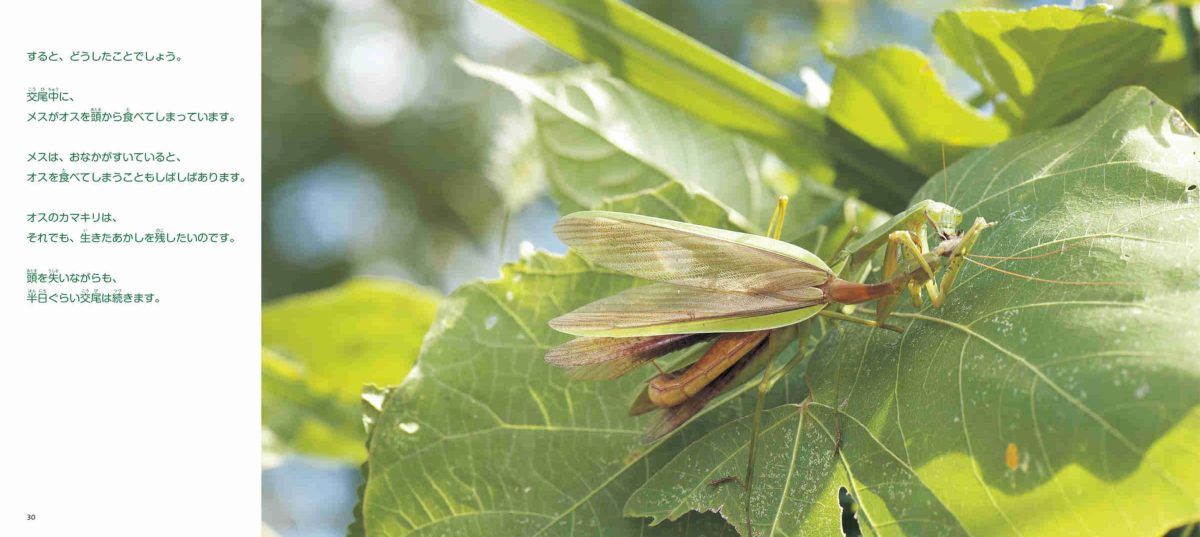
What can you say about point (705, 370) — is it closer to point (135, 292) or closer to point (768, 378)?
point (768, 378)

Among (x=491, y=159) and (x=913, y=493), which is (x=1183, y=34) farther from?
(x=491, y=159)

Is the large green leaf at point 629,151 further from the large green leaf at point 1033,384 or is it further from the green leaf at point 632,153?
the large green leaf at point 1033,384

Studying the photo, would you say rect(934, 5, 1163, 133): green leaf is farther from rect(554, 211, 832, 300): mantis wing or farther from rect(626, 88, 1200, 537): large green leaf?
rect(554, 211, 832, 300): mantis wing

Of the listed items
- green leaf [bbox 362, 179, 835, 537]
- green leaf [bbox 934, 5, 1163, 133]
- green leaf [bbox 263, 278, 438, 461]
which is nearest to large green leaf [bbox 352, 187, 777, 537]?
green leaf [bbox 362, 179, 835, 537]

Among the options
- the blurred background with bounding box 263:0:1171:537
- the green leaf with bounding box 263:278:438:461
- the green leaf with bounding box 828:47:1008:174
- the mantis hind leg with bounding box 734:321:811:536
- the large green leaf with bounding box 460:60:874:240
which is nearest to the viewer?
the mantis hind leg with bounding box 734:321:811:536

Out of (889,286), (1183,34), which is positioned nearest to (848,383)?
(889,286)

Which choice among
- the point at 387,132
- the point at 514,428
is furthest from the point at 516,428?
the point at 387,132
